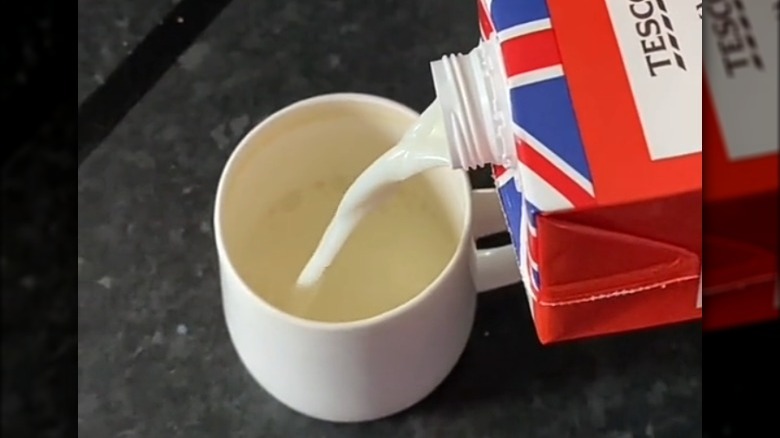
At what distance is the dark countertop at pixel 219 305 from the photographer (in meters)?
0.41

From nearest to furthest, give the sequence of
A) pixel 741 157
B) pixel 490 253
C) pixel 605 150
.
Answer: pixel 741 157
pixel 605 150
pixel 490 253

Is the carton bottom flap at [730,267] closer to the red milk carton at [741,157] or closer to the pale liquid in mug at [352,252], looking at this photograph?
the red milk carton at [741,157]

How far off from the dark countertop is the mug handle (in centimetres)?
3

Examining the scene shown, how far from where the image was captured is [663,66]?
30cm

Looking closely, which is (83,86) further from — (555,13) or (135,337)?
(555,13)

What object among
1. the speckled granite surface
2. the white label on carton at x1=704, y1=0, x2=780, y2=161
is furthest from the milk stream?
the white label on carton at x1=704, y1=0, x2=780, y2=161

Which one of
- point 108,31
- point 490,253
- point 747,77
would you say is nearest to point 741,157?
point 747,77

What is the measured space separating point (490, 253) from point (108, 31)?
21 cm

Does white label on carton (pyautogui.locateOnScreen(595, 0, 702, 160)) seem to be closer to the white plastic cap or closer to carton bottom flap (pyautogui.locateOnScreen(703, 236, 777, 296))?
the white plastic cap

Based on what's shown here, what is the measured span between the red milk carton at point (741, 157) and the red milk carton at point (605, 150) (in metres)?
0.17

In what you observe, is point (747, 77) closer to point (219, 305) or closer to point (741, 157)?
point (741, 157)

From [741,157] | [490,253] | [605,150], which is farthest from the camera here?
[490,253]
